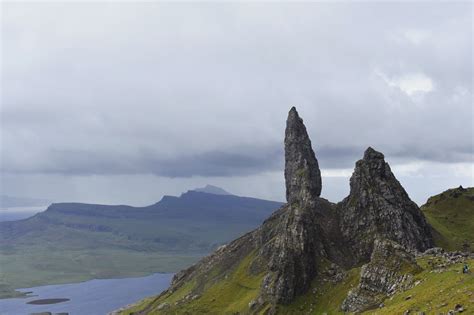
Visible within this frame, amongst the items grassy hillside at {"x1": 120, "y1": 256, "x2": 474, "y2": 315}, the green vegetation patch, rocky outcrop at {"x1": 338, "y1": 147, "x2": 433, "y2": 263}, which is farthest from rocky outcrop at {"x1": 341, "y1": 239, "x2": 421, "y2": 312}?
rocky outcrop at {"x1": 338, "y1": 147, "x2": 433, "y2": 263}

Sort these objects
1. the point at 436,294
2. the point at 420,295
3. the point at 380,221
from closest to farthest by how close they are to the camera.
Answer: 1. the point at 436,294
2. the point at 420,295
3. the point at 380,221

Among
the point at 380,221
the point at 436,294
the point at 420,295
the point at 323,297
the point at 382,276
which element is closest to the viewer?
the point at 436,294

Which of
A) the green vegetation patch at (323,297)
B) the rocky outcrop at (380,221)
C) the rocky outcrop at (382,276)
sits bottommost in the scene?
the green vegetation patch at (323,297)

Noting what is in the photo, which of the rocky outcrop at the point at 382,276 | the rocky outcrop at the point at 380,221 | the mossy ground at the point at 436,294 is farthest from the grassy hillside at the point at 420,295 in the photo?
the rocky outcrop at the point at 380,221

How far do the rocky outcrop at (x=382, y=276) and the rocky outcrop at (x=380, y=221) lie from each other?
6767 centimetres

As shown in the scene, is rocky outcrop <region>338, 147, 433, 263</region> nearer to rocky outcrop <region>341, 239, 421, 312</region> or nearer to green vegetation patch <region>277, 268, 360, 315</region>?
green vegetation patch <region>277, 268, 360, 315</region>

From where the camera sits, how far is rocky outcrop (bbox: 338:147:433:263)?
182250 millimetres

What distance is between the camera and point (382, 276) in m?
107

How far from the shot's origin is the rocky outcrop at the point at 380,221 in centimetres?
18225

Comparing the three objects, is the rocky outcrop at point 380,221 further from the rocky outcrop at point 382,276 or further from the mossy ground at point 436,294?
the mossy ground at point 436,294

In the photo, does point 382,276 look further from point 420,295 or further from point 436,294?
point 436,294

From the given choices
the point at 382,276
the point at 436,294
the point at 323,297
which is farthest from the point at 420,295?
the point at 323,297

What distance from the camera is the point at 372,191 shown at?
196m

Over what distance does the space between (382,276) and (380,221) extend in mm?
84629
